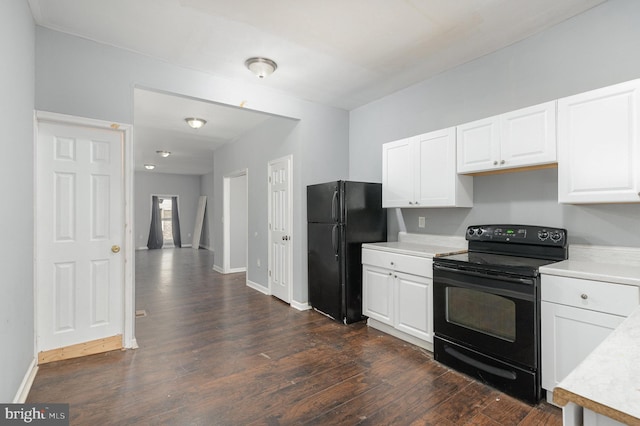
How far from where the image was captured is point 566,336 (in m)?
2.00

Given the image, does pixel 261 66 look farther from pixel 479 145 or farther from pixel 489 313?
pixel 489 313

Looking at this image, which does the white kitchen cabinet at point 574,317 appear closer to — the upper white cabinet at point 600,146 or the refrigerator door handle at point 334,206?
the upper white cabinet at point 600,146

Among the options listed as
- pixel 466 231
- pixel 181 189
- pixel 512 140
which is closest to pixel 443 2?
pixel 512 140

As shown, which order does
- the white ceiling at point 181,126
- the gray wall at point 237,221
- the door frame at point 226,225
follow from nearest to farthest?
the white ceiling at point 181,126 < the door frame at point 226,225 < the gray wall at point 237,221

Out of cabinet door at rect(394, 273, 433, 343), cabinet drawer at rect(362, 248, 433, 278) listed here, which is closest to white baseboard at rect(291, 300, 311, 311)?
cabinet drawer at rect(362, 248, 433, 278)

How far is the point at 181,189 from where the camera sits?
11.6 m

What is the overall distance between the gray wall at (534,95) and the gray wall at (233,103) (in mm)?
1034

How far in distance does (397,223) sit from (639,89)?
93.0 inches

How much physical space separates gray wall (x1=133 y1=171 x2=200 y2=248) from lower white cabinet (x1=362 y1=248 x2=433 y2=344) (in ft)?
31.4

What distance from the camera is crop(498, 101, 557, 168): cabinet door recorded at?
7.69 ft

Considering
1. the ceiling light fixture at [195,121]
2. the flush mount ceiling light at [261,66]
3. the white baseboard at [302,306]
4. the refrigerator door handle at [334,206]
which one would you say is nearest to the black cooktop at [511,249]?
the refrigerator door handle at [334,206]

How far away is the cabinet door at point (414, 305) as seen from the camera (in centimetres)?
283

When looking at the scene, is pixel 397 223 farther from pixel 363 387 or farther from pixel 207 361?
pixel 207 361

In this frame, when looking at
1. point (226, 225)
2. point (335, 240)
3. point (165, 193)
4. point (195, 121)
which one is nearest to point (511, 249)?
point (335, 240)
